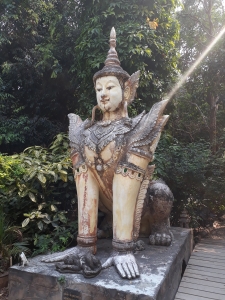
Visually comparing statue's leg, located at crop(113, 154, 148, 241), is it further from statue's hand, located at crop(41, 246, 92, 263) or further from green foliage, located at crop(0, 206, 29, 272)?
green foliage, located at crop(0, 206, 29, 272)

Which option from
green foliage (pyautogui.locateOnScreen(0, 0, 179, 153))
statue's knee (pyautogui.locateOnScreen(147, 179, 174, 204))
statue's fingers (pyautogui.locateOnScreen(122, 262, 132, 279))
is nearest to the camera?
statue's fingers (pyautogui.locateOnScreen(122, 262, 132, 279))

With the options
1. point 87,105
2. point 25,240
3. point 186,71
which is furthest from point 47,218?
point 186,71

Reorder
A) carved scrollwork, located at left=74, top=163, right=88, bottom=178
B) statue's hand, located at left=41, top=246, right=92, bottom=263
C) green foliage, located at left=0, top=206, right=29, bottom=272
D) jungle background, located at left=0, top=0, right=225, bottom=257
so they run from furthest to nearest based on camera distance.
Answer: jungle background, located at left=0, top=0, right=225, bottom=257 < green foliage, located at left=0, top=206, right=29, bottom=272 < carved scrollwork, located at left=74, top=163, right=88, bottom=178 < statue's hand, located at left=41, top=246, right=92, bottom=263

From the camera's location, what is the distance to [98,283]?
1.94m

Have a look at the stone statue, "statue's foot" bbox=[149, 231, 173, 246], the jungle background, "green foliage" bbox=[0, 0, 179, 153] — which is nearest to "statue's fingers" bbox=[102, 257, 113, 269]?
the stone statue

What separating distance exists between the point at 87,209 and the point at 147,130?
2.79 ft

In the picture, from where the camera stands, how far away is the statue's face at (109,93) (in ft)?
8.13

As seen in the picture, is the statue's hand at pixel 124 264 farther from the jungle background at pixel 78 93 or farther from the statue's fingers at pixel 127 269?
the jungle background at pixel 78 93

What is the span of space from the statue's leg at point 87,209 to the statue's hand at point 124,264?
262mm

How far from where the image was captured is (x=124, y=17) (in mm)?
5449

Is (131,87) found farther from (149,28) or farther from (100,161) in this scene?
(149,28)

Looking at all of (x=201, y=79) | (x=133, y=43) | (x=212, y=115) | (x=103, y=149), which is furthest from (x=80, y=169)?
(x=212, y=115)

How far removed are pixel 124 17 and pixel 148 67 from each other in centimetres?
106

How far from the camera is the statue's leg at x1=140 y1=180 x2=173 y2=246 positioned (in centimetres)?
274
